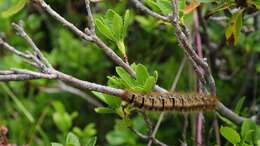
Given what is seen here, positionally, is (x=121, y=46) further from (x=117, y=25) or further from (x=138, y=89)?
(x=138, y=89)

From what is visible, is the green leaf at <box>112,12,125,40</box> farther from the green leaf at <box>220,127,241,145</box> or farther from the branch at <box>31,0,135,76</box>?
the green leaf at <box>220,127,241,145</box>

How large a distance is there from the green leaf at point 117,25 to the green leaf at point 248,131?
17.8 inches

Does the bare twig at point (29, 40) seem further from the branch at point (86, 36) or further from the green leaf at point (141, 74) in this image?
the green leaf at point (141, 74)

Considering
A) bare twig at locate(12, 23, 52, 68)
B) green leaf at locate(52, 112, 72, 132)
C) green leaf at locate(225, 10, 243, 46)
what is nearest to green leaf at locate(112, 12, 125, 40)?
bare twig at locate(12, 23, 52, 68)

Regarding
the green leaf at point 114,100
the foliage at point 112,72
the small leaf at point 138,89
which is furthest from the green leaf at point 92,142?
the foliage at point 112,72

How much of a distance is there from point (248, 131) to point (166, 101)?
1.10 feet

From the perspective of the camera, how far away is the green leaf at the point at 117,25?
158cm

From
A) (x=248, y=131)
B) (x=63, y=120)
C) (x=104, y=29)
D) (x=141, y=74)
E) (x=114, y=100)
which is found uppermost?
(x=104, y=29)

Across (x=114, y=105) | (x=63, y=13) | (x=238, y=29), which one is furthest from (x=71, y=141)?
(x=63, y=13)

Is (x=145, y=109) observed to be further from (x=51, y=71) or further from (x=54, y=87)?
(x=54, y=87)

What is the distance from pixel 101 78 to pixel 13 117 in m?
0.48

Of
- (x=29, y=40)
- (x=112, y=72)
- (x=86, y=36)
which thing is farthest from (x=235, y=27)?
(x=112, y=72)

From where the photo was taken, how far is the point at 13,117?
2764 mm

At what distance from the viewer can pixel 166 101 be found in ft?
4.63
